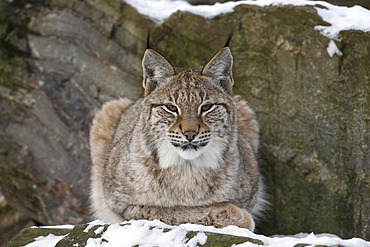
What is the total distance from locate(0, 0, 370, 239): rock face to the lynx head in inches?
45.6

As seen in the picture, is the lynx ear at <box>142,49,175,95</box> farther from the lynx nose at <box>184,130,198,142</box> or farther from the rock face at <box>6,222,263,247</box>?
the rock face at <box>6,222,263,247</box>

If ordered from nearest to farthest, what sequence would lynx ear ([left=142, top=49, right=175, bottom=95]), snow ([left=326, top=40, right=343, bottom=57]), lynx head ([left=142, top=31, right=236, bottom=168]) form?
lynx head ([left=142, top=31, right=236, bottom=168]) < lynx ear ([left=142, top=49, right=175, bottom=95]) < snow ([left=326, top=40, right=343, bottom=57])

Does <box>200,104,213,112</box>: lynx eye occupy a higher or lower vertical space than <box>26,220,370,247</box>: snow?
higher

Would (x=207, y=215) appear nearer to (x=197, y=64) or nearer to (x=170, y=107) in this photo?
(x=170, y=107)

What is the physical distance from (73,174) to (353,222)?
4110 millimetres

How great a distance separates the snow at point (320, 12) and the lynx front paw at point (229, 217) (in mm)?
1973

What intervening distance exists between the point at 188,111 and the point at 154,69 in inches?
24.9

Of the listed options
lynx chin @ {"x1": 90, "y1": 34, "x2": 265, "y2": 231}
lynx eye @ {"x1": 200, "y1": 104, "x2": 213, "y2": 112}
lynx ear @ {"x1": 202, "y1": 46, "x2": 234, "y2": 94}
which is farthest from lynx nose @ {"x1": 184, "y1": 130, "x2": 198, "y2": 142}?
lynx ear @ {"x1": 202, "y1": 46, "x2": 234, "y2": 94}

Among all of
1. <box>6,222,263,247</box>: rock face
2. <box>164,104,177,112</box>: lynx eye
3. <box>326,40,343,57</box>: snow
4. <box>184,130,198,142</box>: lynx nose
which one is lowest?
<box>6,222,263,247</box>: rock face

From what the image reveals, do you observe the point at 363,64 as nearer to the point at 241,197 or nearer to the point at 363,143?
the point at 363,143

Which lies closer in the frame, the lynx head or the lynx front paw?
→ the lynx head

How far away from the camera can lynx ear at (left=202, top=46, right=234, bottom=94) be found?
4.63 m

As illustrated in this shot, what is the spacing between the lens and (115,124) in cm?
639

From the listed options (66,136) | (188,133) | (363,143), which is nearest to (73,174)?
(66,136)
